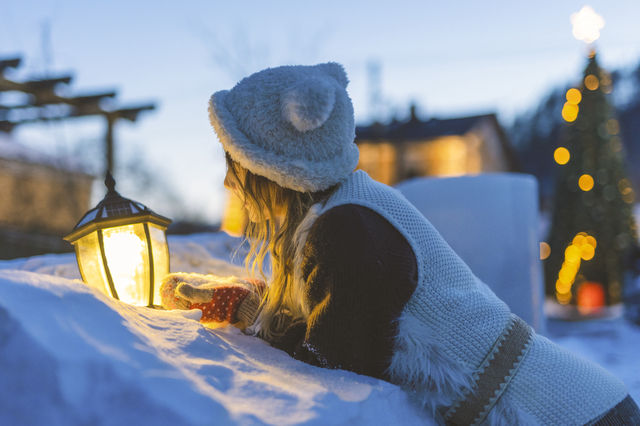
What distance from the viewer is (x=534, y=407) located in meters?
1.12

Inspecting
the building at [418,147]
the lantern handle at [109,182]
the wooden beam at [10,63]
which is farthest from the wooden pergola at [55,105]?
the building at [418,147]

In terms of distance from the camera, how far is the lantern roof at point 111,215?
1.57m

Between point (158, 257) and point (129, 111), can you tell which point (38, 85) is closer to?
point (129, 111)

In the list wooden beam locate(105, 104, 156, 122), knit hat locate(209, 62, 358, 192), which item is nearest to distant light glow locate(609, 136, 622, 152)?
wooden beam locate(105, 104, 156, 122)

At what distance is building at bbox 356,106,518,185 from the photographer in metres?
16.3

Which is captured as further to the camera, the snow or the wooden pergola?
the wooden pergola

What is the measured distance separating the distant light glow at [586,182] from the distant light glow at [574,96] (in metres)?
1.20

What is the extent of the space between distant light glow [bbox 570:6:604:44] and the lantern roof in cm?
736

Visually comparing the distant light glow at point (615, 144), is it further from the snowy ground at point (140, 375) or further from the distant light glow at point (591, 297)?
the snowy ground at point (140, 375)

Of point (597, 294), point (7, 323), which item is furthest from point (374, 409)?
point (597, 294)

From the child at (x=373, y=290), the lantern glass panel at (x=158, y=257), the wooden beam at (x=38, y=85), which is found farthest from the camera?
the wooden beam at (x=38, y=85)

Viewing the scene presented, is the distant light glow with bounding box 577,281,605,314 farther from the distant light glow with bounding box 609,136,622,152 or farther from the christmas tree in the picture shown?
the distant light glow with bounding box 609,136,622,152

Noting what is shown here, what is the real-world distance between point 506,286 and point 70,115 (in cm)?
738

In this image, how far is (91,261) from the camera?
5.24 ft
